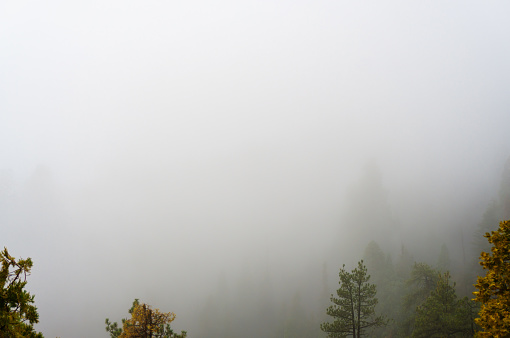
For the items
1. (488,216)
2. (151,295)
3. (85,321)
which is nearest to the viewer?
(488,216)

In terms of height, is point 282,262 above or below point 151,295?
above

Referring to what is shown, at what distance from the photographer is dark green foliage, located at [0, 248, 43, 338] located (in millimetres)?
7023

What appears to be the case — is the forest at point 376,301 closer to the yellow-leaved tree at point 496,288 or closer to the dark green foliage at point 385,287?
the yellow-leaved tree at point 496,288

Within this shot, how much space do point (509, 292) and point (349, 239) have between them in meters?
84.6

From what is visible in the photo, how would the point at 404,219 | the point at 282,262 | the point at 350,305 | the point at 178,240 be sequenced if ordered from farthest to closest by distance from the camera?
the point at 178,240
the point at 282,262
the point at 404,219
the point at 350,305

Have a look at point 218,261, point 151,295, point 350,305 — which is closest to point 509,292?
point 350,305

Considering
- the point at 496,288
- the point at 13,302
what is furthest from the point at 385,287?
the point at 13,302

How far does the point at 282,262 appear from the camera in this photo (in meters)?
116

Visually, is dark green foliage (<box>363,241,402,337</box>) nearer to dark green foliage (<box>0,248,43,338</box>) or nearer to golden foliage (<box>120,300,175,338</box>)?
golden foliage (<box>120,300,175,338</box>)

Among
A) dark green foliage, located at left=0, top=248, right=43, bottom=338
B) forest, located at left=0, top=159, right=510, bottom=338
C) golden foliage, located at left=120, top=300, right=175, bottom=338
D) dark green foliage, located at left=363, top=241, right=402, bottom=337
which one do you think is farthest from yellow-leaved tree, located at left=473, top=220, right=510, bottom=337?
dark green foliage, located at left=363, top=241, right=402, bottom=337

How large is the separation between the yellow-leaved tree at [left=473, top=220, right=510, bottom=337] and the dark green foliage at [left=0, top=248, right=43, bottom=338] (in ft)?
46.9

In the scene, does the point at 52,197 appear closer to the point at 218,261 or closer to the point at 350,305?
the point at 218,261

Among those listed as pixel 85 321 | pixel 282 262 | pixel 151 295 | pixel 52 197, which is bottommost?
pixel 85 321

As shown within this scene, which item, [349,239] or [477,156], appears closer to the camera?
[349,239]
